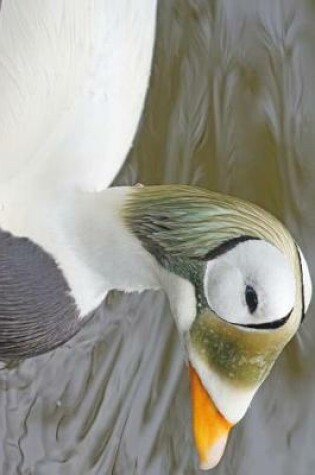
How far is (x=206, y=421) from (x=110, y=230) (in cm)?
22

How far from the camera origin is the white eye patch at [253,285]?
1178 mm

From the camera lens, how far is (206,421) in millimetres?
1304

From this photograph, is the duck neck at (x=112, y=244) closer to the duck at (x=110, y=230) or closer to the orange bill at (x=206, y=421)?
the duck at (x=110, y=230)

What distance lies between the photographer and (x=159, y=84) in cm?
191

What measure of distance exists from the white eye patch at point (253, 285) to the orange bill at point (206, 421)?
116 millimetres

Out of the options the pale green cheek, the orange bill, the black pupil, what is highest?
→ the black pupil

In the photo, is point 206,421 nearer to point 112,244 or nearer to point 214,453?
point 214,453

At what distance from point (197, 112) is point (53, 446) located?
528 mm

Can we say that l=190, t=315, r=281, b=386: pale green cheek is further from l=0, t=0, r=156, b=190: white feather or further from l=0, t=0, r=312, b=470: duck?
l=0, t=0, r=156, b=190: white feather

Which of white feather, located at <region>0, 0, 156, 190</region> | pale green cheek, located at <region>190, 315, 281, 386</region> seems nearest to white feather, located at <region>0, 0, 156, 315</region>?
white feather, located at <region>0, 0, 156, 190</region>

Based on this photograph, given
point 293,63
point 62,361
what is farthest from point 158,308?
point 293,63

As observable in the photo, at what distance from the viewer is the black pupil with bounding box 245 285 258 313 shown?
1182 mm

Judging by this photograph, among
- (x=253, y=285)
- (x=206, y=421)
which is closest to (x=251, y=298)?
(x=253, y=285)

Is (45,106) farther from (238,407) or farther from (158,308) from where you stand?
(158,308)
